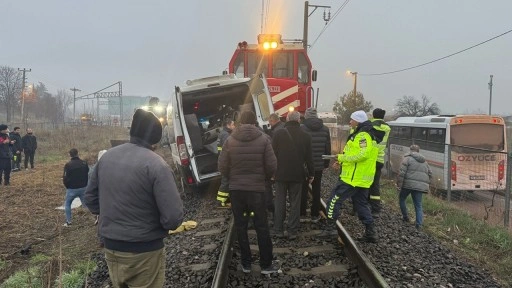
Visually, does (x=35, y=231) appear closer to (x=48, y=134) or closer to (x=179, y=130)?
(x=179, y=130)

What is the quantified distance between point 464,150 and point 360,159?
27.7 feet

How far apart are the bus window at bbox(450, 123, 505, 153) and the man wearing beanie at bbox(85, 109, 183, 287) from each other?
12.5m

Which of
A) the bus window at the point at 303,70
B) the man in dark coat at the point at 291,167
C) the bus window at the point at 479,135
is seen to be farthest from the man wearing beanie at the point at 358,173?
the bus window at the point at 479,135

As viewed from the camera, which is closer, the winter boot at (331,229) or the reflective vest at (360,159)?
the reflective vest at (360,159)

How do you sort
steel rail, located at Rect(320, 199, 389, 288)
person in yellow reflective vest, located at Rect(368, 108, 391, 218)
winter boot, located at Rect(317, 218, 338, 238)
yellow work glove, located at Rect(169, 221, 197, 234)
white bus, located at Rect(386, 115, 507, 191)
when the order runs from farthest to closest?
white bus, located at Rect(386, 115, 507, 191)
yellow work glove, located at Rect(169, 221, 197, 234)
person in yellow reflective vest, located at Rect(368, 108, 391, 218)
winter boot, located at Rect(317, 218, 338, 238)
steel rail, located at Rect(320, 199, 389, 288)

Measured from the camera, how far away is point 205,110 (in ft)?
33.7

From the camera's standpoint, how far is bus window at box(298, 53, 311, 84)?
35.7ft

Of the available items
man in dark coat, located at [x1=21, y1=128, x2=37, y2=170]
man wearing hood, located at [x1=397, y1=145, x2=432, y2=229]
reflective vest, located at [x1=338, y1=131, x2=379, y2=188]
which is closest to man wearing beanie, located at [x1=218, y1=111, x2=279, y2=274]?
reflective vest, located at [x1=338, y1=131, x2=379, y2=188]

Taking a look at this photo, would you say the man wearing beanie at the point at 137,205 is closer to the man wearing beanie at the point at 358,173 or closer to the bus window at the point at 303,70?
the man wearing beanie at the point at 358,173

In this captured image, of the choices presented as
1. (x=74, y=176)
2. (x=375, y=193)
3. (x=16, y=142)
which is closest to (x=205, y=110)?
(x=74, y=176)

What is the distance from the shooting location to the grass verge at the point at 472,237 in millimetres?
5520

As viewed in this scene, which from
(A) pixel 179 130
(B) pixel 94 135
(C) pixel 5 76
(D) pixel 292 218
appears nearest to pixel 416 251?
(D) pixel 292 218

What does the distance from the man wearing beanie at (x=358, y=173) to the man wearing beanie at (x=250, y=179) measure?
1243mm

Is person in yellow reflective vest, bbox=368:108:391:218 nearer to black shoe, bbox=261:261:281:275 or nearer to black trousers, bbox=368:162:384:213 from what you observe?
black trousers, bbox=368:162:384:213
